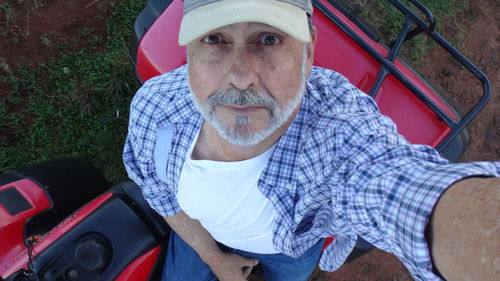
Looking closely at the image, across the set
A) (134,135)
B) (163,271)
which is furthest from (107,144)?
(134,135)

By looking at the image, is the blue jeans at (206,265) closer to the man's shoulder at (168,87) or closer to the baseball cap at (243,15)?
the man's shoulder at (168,87)

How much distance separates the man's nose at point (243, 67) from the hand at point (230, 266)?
965mm

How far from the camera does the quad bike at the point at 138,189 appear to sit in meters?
1.54

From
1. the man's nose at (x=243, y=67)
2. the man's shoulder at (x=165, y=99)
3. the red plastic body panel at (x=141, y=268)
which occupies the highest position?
the man's nose at (x=243, y=67)

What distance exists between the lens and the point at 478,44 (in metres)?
2.95

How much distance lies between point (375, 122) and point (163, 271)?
4.64 ft

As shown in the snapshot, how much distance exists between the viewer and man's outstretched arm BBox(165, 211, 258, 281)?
1663 mm

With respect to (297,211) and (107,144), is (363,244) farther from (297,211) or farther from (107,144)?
(107,144)

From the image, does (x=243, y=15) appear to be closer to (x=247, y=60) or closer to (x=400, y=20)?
(x=247, y=60)

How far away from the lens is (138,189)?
1.88m

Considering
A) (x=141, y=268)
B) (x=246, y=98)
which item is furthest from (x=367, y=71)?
(x=141, y=268)

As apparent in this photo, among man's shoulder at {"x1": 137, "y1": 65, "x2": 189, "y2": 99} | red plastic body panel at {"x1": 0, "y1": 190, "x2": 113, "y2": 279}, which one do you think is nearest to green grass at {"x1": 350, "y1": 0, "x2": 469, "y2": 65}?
man's shoulder at {"x1": 137, "y1": 65, "x2": 189, "y2": 99}

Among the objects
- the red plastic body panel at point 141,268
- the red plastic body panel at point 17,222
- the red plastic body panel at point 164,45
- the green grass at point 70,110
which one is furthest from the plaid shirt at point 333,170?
the green grass at point 70,110

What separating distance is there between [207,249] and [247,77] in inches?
38.1
